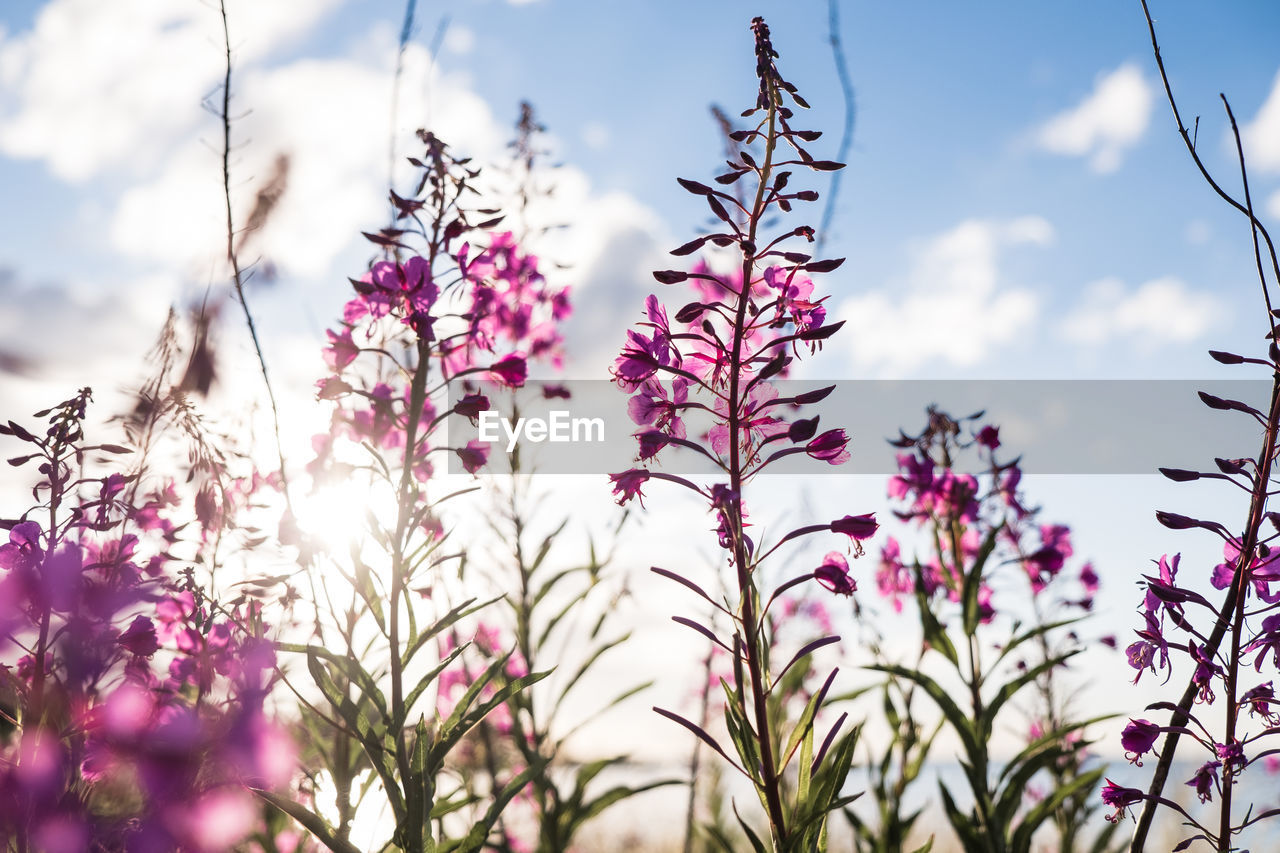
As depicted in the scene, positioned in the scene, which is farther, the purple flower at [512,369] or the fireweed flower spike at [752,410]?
the purple flower at [512,369]

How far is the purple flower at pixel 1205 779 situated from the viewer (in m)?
1.38

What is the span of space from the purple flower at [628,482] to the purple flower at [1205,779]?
101 cm

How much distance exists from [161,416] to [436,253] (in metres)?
0.76

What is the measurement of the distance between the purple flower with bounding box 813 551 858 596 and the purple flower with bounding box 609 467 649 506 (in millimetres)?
340

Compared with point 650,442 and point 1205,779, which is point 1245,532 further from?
point 650,442

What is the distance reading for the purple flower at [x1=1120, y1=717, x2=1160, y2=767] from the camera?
1.46m

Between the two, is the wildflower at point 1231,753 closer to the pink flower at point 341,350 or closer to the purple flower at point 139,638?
the pink flower at point 341,350

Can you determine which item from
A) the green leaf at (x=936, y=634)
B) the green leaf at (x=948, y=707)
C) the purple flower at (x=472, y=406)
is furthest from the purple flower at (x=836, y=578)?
the green leaf at (x=936, y=634)

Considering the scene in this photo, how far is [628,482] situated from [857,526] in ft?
1.35

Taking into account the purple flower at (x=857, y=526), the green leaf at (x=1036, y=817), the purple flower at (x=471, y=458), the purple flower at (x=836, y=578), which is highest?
the purple flower at (x=471, y=458)

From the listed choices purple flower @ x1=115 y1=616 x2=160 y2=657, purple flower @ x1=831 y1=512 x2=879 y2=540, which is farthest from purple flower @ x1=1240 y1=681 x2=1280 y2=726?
purple flower @ x1=115 y1=616 x2=160 y2=657

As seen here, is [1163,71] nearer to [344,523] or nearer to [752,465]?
[752,465]

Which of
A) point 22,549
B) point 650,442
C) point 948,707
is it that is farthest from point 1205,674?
point 22,549

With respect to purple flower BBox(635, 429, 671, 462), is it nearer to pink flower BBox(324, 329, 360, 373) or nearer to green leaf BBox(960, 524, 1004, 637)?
pink flower BBox(324, 329, 360, 373)
